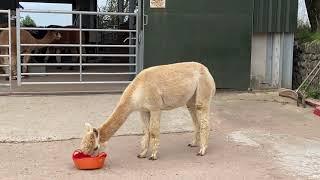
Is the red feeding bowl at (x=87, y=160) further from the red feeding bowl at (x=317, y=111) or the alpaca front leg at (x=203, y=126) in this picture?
the red feeding bowl at (x=317, y=111)

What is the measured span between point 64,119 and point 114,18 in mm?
10112

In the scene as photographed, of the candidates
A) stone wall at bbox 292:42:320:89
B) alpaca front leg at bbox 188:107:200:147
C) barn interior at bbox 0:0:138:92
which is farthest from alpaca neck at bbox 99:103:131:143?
stone wall at bbox 292:42:320:89

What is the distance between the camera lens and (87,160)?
608 centimetres

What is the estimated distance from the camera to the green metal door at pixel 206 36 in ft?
36.4

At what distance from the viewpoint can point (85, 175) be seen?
236 inches

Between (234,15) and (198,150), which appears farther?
(234,15)

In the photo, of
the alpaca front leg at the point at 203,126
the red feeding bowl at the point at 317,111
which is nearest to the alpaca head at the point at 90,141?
the alpaca front leg at the point at 203,126

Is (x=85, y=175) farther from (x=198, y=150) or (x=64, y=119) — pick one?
(x=64, y=119)

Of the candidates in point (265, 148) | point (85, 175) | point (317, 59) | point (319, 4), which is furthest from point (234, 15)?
point (85, 175)

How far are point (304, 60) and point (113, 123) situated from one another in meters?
7.17

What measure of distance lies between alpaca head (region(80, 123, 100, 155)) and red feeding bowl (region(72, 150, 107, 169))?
0.29ft

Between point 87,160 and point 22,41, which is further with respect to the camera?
point 22,41

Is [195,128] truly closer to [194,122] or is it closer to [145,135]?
[194,122]

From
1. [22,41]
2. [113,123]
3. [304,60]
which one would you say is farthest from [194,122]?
[22,41]
